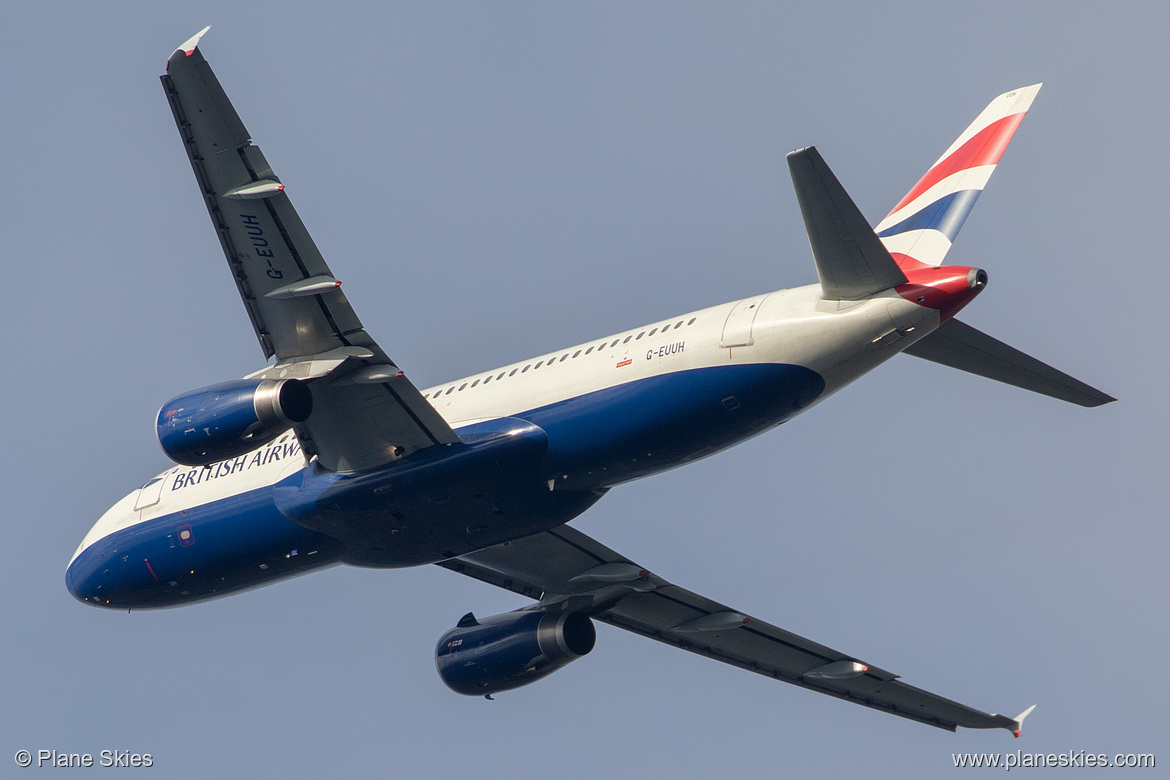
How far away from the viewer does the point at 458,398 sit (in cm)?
3020

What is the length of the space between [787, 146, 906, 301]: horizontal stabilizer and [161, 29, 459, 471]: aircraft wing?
733 centimetres

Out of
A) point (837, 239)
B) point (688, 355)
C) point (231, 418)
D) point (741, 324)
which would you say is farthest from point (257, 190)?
point (837, 239)

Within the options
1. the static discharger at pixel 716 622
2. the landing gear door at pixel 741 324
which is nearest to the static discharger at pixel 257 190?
the landing gear door at pixel 741 324

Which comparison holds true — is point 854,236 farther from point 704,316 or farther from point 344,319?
point 344,319

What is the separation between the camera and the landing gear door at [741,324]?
27.0 metres

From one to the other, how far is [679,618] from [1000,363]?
11.4 m

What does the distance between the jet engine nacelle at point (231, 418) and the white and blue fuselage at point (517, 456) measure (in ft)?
7.99

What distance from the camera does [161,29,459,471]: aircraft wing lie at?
83.0 ft

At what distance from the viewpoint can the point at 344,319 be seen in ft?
89.8

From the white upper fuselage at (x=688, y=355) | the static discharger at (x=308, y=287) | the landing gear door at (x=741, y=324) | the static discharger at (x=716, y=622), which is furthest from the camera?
the static discharger at (x=716, y=622)

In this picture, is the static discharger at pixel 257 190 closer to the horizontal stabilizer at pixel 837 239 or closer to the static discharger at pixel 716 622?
the horizontal stabilizer at pixel 837 239

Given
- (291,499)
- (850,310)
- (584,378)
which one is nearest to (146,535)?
(291,499)

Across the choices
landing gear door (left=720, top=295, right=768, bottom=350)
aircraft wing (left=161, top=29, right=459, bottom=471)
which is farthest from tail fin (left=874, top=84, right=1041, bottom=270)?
aircraft wing (left=161, top=29, right=459, bottom=471)

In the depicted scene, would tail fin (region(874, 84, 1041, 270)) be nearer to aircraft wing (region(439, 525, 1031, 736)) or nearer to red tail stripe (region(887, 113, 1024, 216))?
red tail stripe (region(887, 113, 1024, 216))
